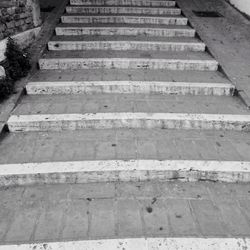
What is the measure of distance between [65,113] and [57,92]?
2.47 feet

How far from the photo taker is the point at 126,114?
442 cm

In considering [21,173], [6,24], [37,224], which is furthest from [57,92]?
[37,224]

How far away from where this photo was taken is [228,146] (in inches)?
159

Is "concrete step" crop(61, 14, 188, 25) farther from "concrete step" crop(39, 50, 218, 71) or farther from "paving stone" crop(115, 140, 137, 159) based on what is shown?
"paving stone" crop(115, 140, 137, 159)

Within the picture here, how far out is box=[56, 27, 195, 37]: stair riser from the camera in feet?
22.1

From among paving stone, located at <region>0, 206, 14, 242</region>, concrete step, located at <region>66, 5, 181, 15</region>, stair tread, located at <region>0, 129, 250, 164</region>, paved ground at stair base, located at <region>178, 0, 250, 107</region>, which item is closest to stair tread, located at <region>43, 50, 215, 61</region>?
paved ground at stair base, located at <region>178, 0, 250, 107</region>

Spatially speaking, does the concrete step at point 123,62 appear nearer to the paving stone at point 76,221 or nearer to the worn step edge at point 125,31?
the worn step edge at point 125,31

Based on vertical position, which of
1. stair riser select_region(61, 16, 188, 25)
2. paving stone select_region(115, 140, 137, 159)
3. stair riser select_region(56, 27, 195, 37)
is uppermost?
stair riser select_region(61, 16, 188, 25)

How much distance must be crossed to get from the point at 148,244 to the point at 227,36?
557 cm

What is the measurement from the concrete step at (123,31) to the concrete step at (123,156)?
3247 mm

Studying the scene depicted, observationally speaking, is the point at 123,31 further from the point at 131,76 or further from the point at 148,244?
the point at 148,244

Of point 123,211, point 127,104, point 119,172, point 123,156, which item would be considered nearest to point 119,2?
point 127,104

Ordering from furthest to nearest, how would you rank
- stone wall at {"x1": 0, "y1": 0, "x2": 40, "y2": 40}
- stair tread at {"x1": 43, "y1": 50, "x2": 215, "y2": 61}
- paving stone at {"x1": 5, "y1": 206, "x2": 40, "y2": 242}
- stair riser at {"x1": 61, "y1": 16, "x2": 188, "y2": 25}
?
stair riser at {"x1": 61, "y1": 16, "x2": 188, "y2": 25}
stair tread at {"x1": 43, "y1": 50, "x2": 215, "y2": 61}
stone wall at {"x1": 0, "y1": 0, "x2": 40, "y2": 40}
paving stone at {"x1": 5, "y1": 206, "x2": 40, "y2": 242}

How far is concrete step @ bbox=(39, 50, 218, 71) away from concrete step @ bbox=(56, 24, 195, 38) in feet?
3.17
